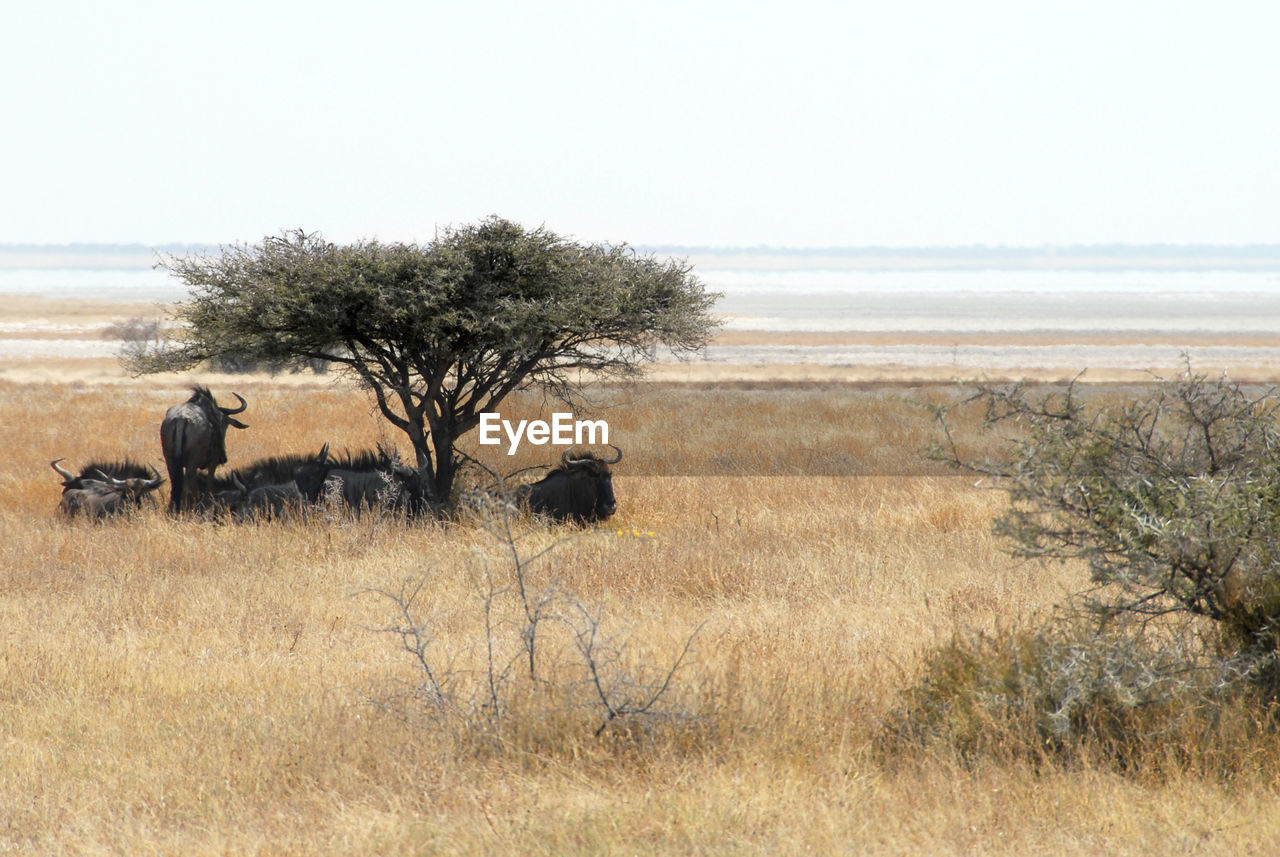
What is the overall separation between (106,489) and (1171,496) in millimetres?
12371

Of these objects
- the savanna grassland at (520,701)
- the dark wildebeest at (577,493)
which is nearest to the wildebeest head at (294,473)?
the savanna grassland at (520,701)

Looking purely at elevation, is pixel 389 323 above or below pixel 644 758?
above

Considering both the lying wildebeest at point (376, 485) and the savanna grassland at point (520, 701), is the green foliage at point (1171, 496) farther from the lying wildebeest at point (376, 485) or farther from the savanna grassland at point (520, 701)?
the lying wildebeest at point (376, 485)

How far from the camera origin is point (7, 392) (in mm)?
33281

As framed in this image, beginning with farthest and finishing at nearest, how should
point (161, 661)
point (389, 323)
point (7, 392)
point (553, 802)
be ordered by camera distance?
point (7, 392) < point (389, 323) < point (161, 661) < point (553, 802)

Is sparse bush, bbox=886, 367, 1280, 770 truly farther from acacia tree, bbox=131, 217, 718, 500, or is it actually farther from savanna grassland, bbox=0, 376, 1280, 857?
acacia tree, bbox=131, 217, 718, 500

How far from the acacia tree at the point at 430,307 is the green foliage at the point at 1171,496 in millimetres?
7860

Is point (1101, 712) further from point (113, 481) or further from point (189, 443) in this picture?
point (113, 481)

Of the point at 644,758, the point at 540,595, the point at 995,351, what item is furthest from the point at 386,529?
the point at 995,351

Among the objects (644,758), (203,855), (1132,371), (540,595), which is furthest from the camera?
(1132,371)

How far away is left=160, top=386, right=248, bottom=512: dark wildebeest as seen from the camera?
44.7ft

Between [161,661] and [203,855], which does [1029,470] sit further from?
[161,661]

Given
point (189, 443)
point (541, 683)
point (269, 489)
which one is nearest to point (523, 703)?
point (541, 683)

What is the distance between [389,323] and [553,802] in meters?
9.39
